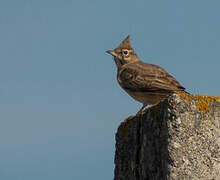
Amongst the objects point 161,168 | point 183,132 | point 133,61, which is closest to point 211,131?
point 183,132

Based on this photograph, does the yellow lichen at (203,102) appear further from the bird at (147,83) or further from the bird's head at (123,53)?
the bird's head at (123,53)

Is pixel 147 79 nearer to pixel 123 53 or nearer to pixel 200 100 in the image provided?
pixel 123 53

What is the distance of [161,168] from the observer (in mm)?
5410

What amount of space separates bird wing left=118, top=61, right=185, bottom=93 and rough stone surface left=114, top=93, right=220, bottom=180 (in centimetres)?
598

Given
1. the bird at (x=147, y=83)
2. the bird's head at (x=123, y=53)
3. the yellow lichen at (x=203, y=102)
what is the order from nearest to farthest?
1. the yellow lichen at (x=203, y=102)
2. the bird at (x=147, y=83)
3. the bird's head at (x=123, y=53)

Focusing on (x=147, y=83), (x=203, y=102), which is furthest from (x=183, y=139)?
(x=147, y=83)

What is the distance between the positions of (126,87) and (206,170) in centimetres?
781

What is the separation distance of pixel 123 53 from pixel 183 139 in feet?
34.8

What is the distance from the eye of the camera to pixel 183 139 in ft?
17.3

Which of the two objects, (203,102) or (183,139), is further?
(203,102)

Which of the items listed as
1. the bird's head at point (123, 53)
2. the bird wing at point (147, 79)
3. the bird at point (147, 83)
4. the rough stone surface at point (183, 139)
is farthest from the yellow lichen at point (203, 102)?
the bird's head at point (123, 53)

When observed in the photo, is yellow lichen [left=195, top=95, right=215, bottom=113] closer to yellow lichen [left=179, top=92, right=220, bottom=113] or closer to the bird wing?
yellow lichen [left=179, top=92, right=220, bottom=113]

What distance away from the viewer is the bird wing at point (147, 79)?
1184 cm

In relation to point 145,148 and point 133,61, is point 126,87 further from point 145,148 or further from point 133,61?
point 145,148
